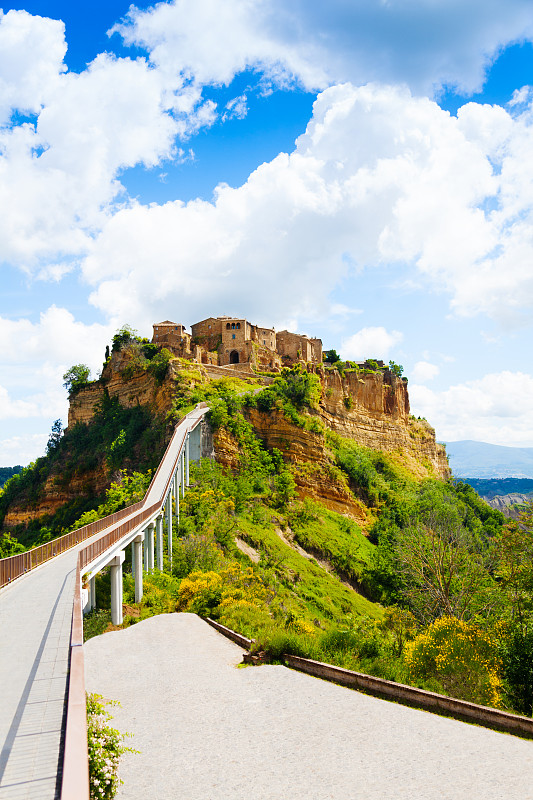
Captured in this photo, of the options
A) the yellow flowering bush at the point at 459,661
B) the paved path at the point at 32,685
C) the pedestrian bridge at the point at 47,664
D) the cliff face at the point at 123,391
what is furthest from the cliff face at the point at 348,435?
the paved path at the point at 32,685

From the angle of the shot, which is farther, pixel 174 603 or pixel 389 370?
pixel 389 370

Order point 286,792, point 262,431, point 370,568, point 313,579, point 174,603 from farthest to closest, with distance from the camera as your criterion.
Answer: point 262,431
point 370,568
point 313,579
point 174,603
point 286,792

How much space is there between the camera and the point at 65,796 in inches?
164

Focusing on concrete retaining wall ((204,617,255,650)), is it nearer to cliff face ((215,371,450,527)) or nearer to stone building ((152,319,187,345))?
cliff face ((215,371,450,527))

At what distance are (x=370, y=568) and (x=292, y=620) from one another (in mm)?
24294

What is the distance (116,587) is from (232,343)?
4725cm

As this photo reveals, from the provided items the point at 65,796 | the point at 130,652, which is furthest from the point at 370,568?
the point at 65,796

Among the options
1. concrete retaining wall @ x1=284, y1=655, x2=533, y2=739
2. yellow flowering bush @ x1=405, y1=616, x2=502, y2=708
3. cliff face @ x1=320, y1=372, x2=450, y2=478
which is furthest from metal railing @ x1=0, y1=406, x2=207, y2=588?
cliff face @ x1=320, y1=372, x2=450, y2=478

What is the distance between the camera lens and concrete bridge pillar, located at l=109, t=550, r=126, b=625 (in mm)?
18750

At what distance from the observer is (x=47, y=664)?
26.7 feet

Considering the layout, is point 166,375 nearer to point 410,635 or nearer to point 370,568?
point 370,568

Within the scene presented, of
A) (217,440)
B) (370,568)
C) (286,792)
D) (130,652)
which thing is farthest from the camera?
(217,440)

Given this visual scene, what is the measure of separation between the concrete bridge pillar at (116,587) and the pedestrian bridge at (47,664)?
0.11 ft

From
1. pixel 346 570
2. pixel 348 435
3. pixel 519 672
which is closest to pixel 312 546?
pixel 346 570
